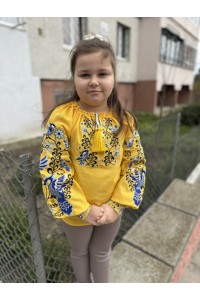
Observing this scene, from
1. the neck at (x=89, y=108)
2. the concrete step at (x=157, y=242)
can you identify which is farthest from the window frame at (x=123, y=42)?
the neck at (x=89, y=108)

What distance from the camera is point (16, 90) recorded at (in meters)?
5.89

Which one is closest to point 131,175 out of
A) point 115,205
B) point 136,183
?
point 136,183

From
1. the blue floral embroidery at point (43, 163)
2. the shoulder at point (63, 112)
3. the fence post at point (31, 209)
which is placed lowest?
the fence post at point (31, 209)

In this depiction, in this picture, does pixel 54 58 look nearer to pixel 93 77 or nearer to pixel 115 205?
pixel 93 77

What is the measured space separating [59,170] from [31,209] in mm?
354

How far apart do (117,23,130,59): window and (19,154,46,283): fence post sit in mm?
9933

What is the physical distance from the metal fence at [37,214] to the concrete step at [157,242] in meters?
0.28

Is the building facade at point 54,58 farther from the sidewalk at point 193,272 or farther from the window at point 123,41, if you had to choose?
the sidewalk at point 193,272

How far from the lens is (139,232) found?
2072 mm

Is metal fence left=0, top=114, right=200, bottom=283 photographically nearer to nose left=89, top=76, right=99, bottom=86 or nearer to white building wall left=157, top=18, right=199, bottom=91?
nose left=89, top=76, right=99, bottom=86

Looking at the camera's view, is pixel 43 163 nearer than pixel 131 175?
Yes

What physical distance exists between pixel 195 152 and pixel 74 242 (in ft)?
12.0

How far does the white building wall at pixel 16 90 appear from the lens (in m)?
5.46
